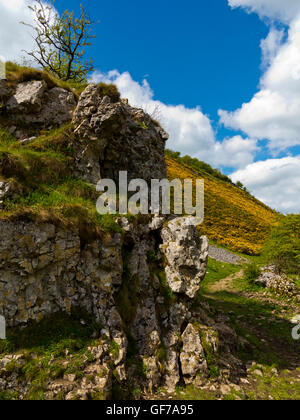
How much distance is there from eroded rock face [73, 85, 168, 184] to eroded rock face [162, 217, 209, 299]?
16.0 feet

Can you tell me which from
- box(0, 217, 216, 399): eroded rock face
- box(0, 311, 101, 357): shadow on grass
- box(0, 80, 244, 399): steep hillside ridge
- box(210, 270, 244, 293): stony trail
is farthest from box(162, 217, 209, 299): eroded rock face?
box(210, 270, 244, 293): stony trail

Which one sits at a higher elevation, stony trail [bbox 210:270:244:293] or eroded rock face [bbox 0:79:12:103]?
eroded rock face [bbox 0:79:12:103]

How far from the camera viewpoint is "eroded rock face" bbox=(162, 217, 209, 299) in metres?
11.0

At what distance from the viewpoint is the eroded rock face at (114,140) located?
42.7 ft

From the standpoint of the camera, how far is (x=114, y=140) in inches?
567

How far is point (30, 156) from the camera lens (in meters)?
10.5

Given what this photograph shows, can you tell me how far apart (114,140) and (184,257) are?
8008 millimetres

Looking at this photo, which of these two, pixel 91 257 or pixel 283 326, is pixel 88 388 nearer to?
pixel 91 257

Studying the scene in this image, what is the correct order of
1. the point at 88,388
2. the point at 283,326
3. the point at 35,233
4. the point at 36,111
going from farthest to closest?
1. the point at 283,326
2. the point at 36,111
3. the point at 35,233
4. the point at 88,388

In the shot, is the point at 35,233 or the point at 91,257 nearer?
the point at 35,233

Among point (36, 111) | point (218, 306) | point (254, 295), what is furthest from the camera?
point (254, 295)

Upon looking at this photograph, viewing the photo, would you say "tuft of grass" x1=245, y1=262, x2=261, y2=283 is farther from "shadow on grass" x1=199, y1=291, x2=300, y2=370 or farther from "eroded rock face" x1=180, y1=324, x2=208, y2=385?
"eroded rock face" x1=180, y1=324, x2=208, y2=385
